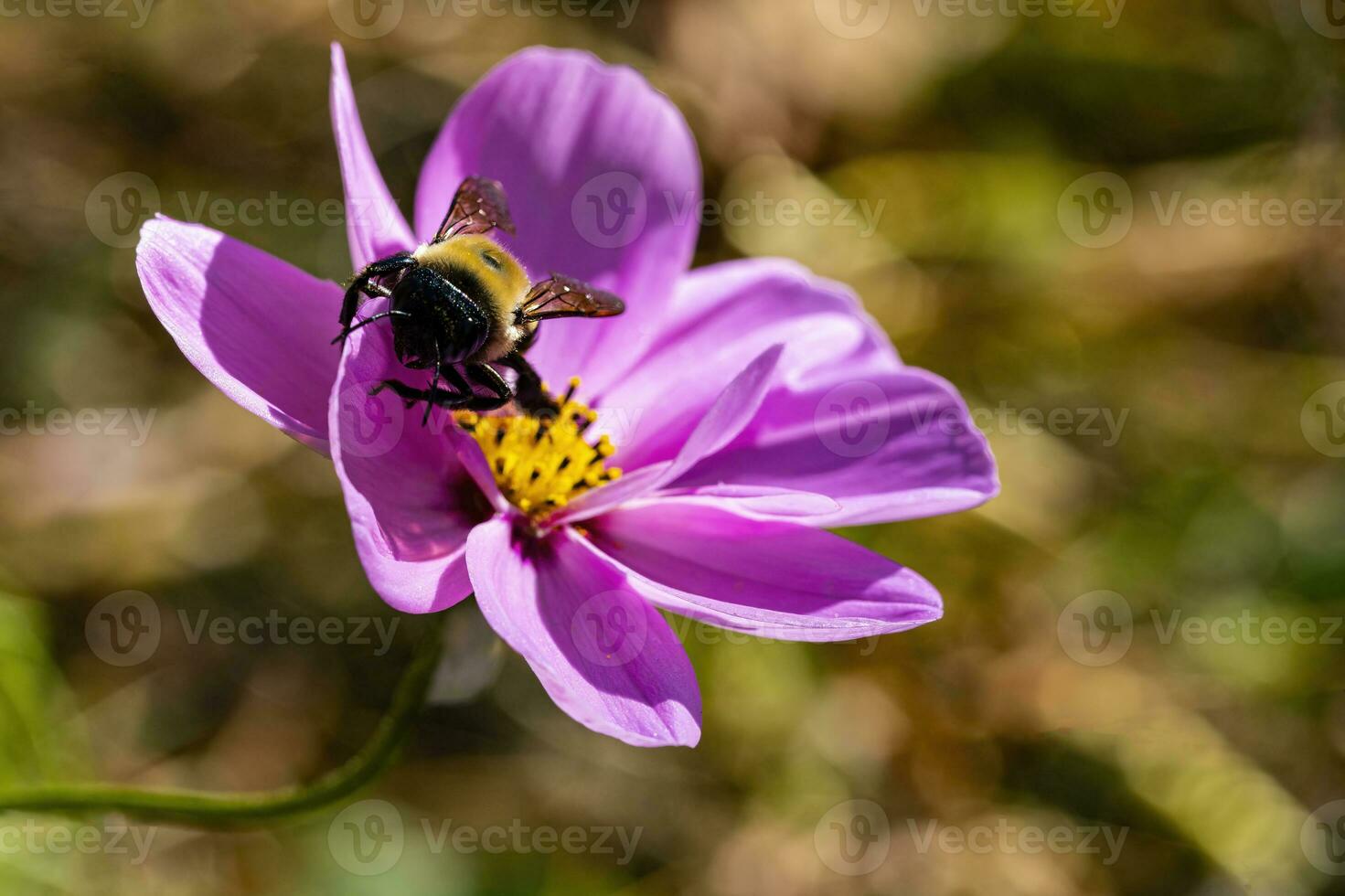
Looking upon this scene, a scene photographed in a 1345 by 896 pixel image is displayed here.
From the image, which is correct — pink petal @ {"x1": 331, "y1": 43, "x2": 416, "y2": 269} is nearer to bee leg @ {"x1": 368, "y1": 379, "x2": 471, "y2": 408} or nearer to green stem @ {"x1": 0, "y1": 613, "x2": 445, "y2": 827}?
bee leg @ {"x1": 368, "y1": 379, "x2": 471, "y2": 408}

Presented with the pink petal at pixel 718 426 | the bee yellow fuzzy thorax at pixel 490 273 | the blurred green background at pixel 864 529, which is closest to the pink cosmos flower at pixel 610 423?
the pink petal at pixel 718 426

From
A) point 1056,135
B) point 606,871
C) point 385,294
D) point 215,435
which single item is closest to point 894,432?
point 385,294

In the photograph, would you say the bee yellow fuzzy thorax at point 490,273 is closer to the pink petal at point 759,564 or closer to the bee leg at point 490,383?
the bee leg at point 490,383

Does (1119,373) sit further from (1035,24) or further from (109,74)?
(109,74)

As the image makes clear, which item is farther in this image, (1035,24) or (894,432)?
(1035,24)

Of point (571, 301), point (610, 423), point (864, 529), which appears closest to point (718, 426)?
point (571, 301)

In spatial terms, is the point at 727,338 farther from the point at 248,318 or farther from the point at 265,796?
the point at 265,796

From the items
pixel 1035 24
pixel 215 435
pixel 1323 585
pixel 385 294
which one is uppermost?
pixel 1035 24
